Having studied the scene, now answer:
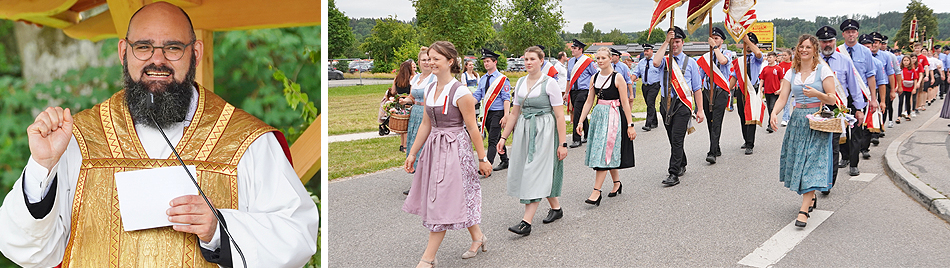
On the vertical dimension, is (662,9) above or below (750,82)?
above

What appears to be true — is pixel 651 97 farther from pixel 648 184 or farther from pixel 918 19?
pixel 918 19

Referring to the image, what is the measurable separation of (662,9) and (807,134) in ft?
5.70

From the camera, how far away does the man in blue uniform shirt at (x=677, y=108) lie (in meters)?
7.64

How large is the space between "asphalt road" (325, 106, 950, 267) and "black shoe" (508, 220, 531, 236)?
0.06m

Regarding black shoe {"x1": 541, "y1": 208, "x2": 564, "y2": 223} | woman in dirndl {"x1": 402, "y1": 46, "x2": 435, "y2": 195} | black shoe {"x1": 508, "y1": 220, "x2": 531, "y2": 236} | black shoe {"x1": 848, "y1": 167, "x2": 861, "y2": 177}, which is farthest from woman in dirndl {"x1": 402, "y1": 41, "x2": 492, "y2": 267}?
black shoe {"x1": 848, "y1": 167, "x2": 861, "y2": 177}

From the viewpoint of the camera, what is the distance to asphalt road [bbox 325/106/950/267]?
4.87 m

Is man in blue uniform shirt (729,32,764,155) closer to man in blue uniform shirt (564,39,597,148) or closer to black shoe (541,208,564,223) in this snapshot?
man in blue uniform shirt (564,39,597,148)

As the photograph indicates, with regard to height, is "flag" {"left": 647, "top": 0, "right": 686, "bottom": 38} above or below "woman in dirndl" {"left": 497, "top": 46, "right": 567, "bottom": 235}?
above

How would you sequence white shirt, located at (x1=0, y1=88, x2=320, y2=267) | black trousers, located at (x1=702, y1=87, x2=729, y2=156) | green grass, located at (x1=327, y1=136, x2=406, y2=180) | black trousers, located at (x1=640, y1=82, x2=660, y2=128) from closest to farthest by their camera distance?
white shirt, located at (x1=0, y1=88, x2=320, y2=267)
green grass, located at (x1=327, y1=136, x2=406, y2=180)
black trousers, located at (x1=702, y1=87, x2=729, y2=156)
black trousers, located at (x1=640, y1=82, x2=660, y2=128)

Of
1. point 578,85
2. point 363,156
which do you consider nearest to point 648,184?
point 578,85

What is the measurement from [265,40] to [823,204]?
5575mm

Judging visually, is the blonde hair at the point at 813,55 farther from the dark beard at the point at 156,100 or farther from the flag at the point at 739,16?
the dark beard at the point at 156,100

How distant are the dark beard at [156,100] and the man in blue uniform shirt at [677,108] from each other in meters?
5.79

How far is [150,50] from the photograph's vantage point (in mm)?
2316
